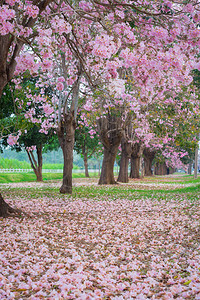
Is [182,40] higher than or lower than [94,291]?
higher

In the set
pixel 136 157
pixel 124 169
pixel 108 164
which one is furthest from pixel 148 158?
pixel 108 164

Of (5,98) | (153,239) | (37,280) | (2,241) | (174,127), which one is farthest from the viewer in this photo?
(174,127)

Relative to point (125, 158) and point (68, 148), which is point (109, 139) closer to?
point (125, 158)

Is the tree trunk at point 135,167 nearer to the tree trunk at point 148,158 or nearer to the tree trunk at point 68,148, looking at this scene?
the tree trunk at point 148,158

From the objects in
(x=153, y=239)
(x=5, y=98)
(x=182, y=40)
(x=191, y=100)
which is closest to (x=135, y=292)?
(x=153, y=239)

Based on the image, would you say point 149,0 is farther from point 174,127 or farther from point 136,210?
point 174,127

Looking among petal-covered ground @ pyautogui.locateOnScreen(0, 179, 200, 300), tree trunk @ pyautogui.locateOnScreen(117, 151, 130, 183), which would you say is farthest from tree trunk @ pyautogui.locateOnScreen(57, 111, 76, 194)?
tree trunk @ pyautogui.locateOnScreen(117, 151, 130, 183)

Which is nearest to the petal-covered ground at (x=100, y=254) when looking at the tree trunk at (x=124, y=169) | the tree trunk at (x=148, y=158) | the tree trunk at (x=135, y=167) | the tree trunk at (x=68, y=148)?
the tree trunk at (x=68, y=148)

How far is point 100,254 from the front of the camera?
5.68 m

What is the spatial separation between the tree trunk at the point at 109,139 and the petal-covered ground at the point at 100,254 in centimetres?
1167

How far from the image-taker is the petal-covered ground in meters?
3.93

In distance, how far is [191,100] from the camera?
17.4 meters

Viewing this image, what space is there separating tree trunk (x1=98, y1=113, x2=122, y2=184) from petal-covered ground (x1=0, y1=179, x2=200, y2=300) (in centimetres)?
1167

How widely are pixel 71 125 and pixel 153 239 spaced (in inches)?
362
